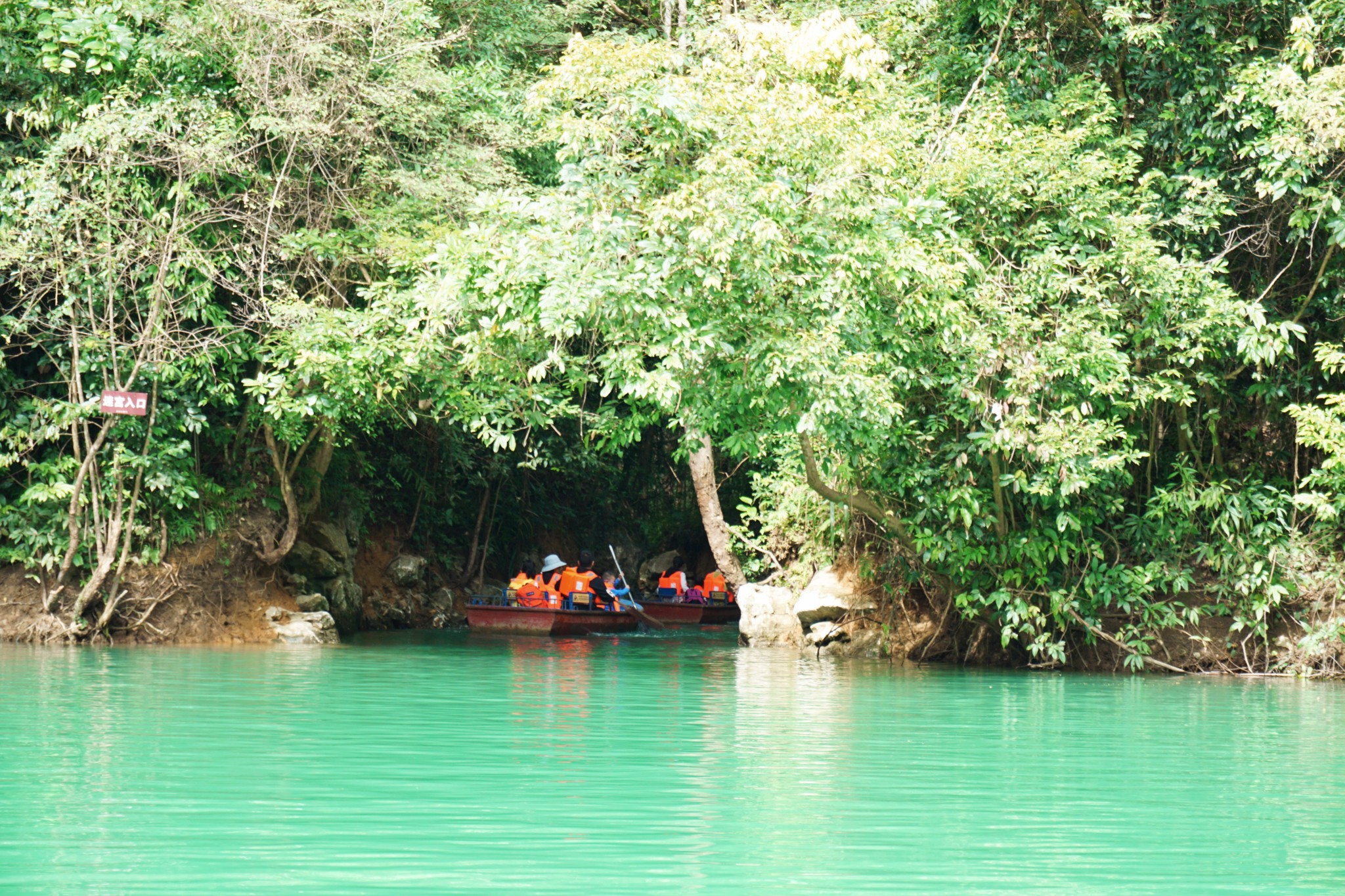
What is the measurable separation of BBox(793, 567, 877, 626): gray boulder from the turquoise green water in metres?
3.30

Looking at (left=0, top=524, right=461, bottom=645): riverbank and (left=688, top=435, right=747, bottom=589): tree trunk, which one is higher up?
(left=688, top=435, right=747, bottom=589): tree trunk

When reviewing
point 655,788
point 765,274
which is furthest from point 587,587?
point 655,788

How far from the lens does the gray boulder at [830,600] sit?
1393 cm

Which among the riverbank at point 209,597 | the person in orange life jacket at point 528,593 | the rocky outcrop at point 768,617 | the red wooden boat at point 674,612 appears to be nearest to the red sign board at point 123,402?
the riverbank at point 209,597

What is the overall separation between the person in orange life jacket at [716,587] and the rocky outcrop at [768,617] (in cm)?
533

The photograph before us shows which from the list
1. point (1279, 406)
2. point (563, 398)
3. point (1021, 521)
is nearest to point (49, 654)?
point (563, 398)

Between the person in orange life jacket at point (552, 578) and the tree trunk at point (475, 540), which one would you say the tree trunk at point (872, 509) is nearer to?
the person in orange life jacket at point (552, 578)

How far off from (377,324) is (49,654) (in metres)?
4.01

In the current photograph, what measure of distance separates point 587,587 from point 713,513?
271cm

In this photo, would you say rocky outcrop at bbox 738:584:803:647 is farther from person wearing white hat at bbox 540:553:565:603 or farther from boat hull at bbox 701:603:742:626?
boat hull at bbox 701:603:742:626

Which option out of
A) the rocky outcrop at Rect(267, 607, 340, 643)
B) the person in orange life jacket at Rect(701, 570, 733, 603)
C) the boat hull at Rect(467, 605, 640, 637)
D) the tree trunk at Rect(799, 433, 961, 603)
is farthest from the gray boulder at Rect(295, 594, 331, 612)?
the person in orange life jacket at Rect(701, 570, 733, 603)

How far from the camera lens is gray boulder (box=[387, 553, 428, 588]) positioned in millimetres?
19609

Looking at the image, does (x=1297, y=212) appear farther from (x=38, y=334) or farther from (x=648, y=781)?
(x=38, y=334)

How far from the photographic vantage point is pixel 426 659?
12.9m
